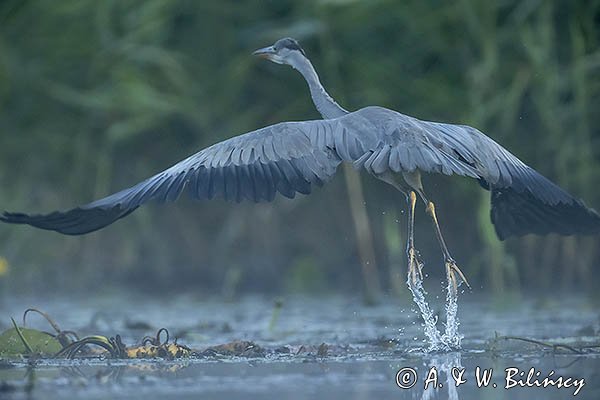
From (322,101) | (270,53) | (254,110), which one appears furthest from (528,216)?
(254,110)

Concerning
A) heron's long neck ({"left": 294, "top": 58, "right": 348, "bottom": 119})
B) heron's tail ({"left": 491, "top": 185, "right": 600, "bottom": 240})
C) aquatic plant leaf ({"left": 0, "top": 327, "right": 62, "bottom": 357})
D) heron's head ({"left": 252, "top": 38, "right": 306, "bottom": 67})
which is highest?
heron's head ({"left": 252, "top": 38, "right": 306, "bottom": 67})

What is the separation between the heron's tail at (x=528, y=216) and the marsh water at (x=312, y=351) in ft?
1.72

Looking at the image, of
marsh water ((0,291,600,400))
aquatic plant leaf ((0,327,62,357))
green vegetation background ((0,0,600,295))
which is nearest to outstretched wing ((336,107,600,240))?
marsh water ((0,291,600,400))

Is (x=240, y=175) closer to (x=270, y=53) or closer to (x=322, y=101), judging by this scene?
(x=322, y=101)

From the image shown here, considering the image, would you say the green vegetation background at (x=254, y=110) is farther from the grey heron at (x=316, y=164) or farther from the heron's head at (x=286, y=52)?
the grey heron at (x=316, y=164)

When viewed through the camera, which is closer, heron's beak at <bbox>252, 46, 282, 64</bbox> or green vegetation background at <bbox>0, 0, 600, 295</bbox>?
heron's beak at <bbox>252, 46, 282, 64</bbox>

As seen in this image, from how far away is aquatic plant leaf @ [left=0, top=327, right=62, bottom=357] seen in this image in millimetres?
6945

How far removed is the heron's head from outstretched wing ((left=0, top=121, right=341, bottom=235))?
1.27 metres

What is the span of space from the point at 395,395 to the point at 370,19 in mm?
5460

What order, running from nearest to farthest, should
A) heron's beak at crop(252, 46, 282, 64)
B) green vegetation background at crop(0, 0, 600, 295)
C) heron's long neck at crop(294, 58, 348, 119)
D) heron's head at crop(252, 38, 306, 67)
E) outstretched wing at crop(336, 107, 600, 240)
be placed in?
outstretched wing at crop(336, 107, 600, 240) → heron's long neck at crop(294, 58, 348, 119) → heron's head at crop(252, 38, 306, 67) → heron's beak at crop(252, 46, 282, 64) → green vegetation background at crop(0, 0, 600, 295)

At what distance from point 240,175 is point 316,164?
1.23 ft

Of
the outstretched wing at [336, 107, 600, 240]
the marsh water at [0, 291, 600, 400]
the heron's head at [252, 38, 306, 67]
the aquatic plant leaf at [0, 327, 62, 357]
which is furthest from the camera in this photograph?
the heron's head at [252, 38, 306, 67]

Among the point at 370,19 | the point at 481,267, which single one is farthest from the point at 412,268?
the point at 370,19

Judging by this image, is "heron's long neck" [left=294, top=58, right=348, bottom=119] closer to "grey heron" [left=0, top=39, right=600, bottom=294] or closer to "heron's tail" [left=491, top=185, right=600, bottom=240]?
"grey heron" [left=0, top=39, right=600, bottom=294]
